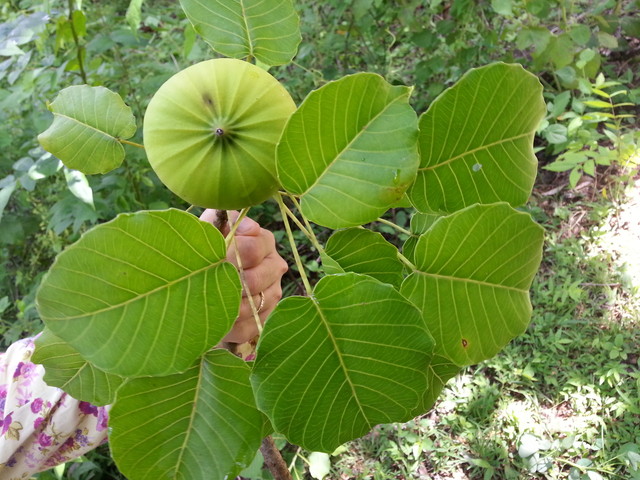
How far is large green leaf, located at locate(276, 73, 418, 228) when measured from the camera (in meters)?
0.47

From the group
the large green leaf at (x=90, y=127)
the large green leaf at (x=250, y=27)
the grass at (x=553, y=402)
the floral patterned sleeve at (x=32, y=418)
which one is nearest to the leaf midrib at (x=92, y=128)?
the large green leaf at (x=90, y=127)

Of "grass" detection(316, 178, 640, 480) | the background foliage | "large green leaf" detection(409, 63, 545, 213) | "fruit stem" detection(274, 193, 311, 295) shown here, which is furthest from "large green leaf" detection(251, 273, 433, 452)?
"grass" detection(316, 178, 640, 480)

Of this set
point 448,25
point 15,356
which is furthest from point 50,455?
point 448,25

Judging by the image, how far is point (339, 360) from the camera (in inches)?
19.8

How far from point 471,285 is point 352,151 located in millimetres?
168

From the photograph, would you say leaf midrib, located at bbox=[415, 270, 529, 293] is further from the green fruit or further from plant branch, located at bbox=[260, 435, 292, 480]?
plant branch, located at bbox=[260, 435, 292, 480]

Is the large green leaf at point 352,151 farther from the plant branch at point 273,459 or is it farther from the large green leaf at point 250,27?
the plant branch at point 273,459

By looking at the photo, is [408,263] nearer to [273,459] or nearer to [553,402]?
[273,459]

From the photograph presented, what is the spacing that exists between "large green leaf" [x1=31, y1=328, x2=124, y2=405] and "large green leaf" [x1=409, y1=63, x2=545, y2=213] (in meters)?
0.41

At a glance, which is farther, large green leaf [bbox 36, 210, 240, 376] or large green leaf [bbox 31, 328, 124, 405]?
large green leaf [bbox 31, 328, 124, 405]

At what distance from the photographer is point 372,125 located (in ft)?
1.62

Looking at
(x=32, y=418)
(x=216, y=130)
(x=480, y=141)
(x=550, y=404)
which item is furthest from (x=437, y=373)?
(x=550, y=404)

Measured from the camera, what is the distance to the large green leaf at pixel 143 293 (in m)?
0.45

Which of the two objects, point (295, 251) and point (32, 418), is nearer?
point (295, 251)
